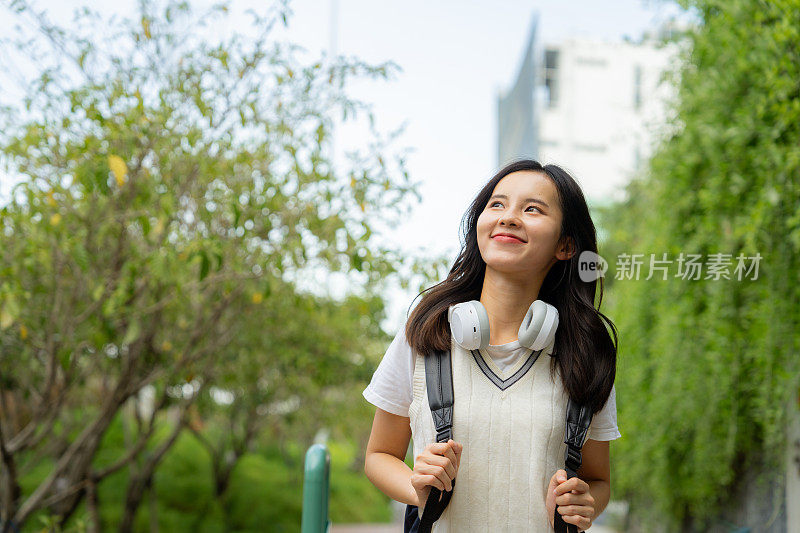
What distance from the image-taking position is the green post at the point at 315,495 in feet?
6.25

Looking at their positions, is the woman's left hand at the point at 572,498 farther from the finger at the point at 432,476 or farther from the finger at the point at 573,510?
the finger at the point at 432,476

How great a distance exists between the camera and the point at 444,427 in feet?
4.94

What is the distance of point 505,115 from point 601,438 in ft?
116

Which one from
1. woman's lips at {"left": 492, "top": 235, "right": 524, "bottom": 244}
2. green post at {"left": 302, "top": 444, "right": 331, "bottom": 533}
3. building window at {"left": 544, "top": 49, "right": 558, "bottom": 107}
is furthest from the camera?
building window at {"left": 544, "top": 49, "right": 558, "bottom": 107}

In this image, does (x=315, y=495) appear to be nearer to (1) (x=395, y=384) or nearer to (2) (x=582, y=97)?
(1) (x=395, y=384)

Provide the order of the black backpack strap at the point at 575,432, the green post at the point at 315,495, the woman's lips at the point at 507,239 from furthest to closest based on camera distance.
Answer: the green post at the point at 315,495
the woman's lips at the point at 507,239
the black backpack strap at the point at 575,432

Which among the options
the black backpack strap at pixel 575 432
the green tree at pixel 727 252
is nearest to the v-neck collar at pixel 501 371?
the black backpack strap at pixel 575 432

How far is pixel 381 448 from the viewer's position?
168cm

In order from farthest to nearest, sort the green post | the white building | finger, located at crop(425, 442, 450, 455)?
the white building < the green post < finger, located at crop(425, 442, 450, 455)

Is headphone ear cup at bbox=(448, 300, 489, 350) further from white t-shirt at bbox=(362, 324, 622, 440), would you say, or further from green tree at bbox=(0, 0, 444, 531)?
green tree at bbox=(0, 0, 444, 531)

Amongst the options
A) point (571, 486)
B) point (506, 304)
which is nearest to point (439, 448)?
point (571, 486)

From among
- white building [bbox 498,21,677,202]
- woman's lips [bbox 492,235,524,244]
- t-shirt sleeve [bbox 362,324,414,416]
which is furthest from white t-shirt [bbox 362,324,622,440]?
white building [bbox 498,21,677,202]

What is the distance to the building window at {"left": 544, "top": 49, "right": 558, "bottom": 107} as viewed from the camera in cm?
2403

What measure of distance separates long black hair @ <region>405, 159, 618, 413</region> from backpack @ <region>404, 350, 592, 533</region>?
0.03m
